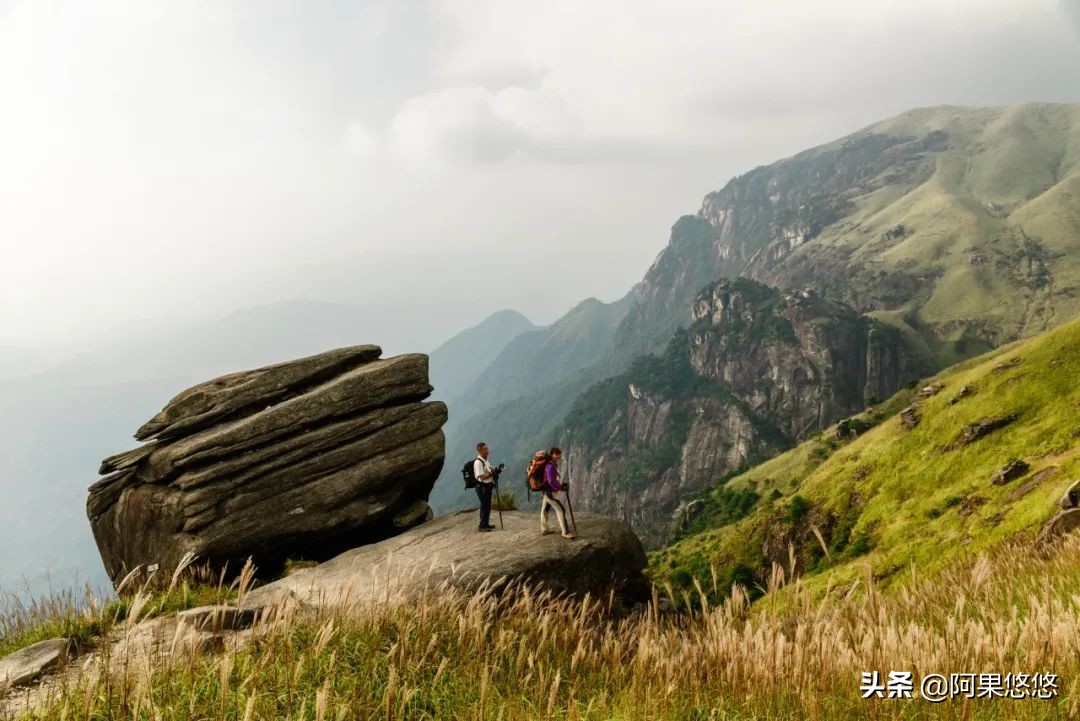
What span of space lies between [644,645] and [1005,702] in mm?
2567

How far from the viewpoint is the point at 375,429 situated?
2333cm

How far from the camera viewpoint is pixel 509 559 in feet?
51.9

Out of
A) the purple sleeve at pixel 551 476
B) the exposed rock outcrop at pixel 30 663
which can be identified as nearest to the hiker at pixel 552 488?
the purple sleeve at pixel 551 476

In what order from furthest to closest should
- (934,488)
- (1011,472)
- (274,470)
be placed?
(934,488)
(1011,472)
(274,470)

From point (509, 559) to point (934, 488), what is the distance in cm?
7878

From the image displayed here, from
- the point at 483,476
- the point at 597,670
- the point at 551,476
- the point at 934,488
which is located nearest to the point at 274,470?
the point at 483,476

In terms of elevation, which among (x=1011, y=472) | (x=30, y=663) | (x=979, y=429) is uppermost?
(x=30, y=663)

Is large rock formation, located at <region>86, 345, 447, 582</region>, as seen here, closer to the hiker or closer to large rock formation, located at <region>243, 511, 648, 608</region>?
large rock formation, located at <region>243, 511, 648, 608</region>

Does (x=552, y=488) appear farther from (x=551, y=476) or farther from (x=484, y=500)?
(x=484, y=500)

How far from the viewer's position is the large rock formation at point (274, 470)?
20688mm

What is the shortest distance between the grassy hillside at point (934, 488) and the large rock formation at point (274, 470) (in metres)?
17.3

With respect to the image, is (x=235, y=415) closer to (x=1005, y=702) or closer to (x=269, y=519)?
(x=269, y=519)

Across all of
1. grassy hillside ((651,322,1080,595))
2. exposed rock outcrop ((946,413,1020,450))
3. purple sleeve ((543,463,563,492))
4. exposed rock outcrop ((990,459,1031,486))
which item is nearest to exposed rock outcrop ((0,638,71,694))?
purple sleeve ((543,463,563,492))

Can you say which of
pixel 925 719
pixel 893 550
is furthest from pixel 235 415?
pixel 893 550
